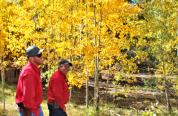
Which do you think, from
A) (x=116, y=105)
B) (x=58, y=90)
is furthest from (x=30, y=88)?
(x=116, y=105)

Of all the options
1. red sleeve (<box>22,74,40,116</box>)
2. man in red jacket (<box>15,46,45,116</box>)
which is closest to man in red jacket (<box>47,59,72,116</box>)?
man in red jacket (<box>15,46,45,116</box>)

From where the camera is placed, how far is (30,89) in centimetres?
241

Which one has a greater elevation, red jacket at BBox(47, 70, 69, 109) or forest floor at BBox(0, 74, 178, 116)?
red jacket at BBox(47, 70, 69, 109)

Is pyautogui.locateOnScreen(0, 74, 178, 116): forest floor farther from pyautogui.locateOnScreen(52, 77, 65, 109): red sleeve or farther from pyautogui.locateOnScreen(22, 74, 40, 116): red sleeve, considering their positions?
pyautogui.locateOnScreen(22, 74, 40, 116): red sleeve

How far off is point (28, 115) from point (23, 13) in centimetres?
814

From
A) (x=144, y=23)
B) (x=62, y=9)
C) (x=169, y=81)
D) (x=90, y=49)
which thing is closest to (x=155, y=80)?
(x=169, y=81)

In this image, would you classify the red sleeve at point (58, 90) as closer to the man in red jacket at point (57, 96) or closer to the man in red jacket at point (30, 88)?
the man in red jacket at point (57, 96)

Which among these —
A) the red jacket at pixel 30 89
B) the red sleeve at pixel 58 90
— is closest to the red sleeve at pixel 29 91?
the red jacket at pixel 30 89

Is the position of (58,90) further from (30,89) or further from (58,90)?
(30,89)

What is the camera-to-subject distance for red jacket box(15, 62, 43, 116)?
2400 millimetres

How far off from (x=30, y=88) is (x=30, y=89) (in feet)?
0.04

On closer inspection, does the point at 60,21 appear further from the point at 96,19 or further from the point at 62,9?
the point at 96,19

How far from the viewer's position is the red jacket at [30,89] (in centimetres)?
240

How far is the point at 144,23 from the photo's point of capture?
32.3 ft
